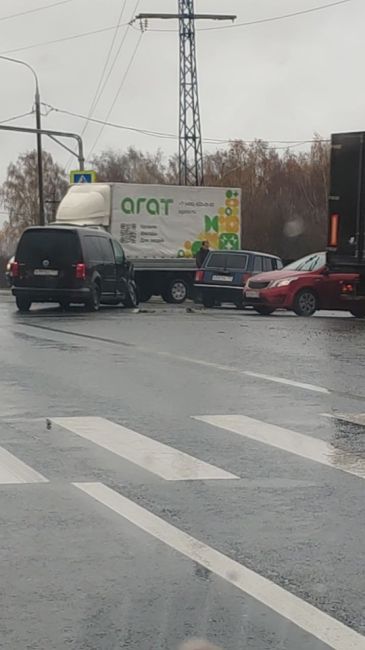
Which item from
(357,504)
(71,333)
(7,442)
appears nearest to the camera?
(357,504)

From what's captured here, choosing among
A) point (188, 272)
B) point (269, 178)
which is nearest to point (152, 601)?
point (188, 272)

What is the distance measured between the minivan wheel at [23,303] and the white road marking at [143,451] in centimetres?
1559

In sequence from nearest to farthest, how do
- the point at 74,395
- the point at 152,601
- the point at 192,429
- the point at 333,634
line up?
1. the point at 333,634
2. the point at 152,601
3. the point at 192,429
4. the point at 74,395

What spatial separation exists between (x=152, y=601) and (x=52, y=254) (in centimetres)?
1983

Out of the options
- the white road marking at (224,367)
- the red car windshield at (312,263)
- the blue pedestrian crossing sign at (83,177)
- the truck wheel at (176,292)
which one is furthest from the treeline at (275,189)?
the white road marking at (224,367)

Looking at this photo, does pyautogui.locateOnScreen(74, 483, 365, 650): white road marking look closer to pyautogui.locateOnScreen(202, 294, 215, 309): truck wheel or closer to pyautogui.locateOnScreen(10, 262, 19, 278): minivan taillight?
pyautogui.locateOnScreen(10, 262, 19, 278): minivan taillight

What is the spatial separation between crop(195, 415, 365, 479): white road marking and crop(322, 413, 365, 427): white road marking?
0.71m

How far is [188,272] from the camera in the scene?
3241 centimetres

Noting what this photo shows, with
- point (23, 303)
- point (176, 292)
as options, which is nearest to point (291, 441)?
point (23, 303)

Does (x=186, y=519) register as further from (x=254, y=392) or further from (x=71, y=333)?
(x=71, y=333)

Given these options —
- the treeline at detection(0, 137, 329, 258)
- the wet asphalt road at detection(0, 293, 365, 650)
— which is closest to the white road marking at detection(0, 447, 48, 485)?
the wet asphalt road at detection(0, 293, 365, 650)

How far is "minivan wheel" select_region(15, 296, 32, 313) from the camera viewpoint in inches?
968

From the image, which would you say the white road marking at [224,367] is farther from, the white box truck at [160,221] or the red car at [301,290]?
the white box truck at [160,221]

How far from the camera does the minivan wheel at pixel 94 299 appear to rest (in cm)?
2427
